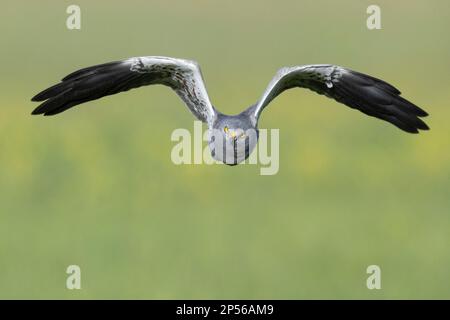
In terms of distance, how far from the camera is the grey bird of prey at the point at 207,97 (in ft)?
36.2

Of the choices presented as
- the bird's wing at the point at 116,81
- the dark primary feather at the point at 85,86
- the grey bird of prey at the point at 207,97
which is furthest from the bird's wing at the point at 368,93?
the dark primary feather at the point at 85,86

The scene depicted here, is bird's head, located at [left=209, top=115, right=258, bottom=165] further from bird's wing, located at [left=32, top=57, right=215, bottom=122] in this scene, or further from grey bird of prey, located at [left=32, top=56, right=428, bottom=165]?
bird's wing, located at [left=32, top=57, right=215, bottom=122]

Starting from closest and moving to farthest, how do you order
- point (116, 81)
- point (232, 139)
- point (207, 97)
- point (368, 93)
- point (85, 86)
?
point (232, 139) → point (207, 97) → point (85, 86) → point (116, 81) → point (368, 93)

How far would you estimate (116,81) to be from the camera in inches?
458

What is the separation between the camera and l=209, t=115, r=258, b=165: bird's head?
1090 centimetres

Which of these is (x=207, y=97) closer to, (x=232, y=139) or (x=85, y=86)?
(x=232, y=139)

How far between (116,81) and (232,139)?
5.30 ft

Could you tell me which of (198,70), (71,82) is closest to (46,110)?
(71,82)

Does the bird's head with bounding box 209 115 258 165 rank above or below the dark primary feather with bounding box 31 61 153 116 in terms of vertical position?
below

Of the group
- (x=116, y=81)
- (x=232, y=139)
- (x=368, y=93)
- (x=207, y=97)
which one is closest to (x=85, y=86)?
(x=116, y=81)

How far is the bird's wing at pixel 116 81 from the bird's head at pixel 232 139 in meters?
0.28

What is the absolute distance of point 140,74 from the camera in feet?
38.3

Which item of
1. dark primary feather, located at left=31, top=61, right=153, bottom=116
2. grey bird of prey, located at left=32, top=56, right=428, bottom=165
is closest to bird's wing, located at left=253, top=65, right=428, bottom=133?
grey bird of prey, located at left=32, top=56, right=428, bottom=165

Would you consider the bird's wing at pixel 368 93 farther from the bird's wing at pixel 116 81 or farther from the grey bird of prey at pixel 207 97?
the bird's wing at pixel 116 81
